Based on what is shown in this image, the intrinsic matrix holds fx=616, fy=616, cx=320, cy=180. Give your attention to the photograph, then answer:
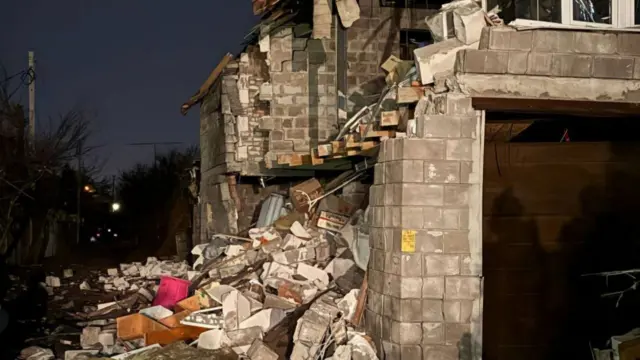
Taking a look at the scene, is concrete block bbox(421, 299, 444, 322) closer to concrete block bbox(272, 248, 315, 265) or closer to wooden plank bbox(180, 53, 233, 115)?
concrete block bbox(272, 248, 315, 265)

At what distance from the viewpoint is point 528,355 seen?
741cm

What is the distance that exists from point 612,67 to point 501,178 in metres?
1.77

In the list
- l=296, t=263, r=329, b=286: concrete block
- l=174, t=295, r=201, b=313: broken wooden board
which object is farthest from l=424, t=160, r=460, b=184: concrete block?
l=174, t=295, r=201, b=313: broken wooden board

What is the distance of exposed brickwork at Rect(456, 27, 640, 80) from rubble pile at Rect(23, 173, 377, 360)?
2703 millimetres

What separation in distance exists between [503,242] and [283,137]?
229 inches

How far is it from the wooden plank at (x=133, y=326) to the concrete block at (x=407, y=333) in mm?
4197

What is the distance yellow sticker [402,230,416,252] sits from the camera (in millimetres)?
6371

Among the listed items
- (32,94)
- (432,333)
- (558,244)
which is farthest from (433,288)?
(32,94)

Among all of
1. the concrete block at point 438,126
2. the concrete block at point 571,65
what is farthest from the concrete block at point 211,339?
the concrete block at point 571,65

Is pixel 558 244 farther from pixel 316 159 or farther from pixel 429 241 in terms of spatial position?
pixel 316 159

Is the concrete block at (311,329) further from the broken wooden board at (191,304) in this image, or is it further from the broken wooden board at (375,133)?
the broken wooden board at (191,304)

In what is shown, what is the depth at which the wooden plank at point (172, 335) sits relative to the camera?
8.48 metres

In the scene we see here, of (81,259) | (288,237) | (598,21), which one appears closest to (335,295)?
(288,237)

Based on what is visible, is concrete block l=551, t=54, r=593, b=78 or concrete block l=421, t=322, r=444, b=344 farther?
concrete block l=551, t=54, r=593, b=78
